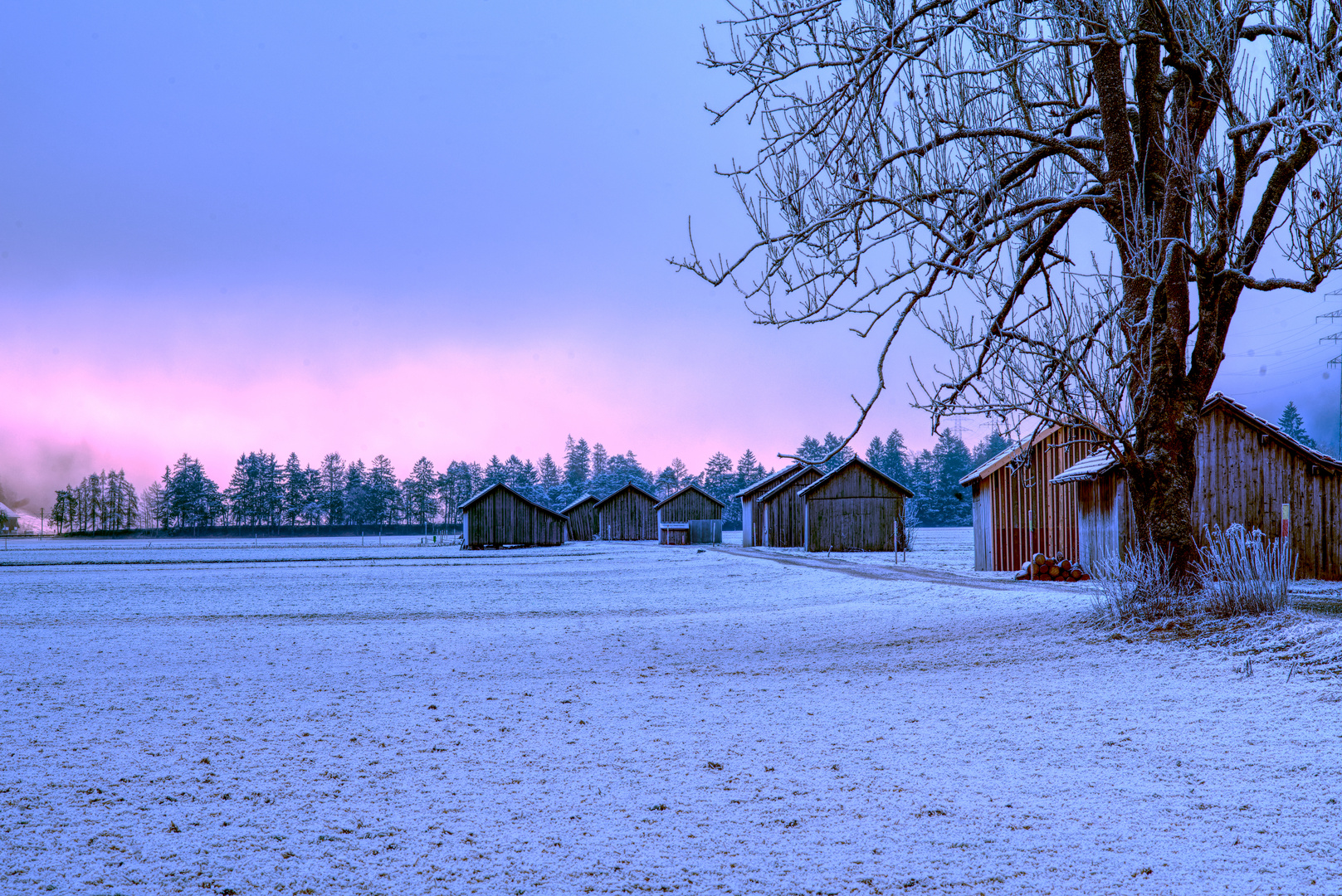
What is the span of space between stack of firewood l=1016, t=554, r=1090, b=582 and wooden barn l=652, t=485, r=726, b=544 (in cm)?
4362

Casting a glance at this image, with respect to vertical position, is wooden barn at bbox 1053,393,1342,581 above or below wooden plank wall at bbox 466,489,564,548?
above

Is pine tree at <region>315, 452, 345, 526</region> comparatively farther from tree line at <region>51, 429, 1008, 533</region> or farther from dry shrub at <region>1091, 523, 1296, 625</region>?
dry shrub at <region>1091, 523, 1296, 625</region>

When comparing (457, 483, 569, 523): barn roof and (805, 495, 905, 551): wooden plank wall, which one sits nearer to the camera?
(805, 495, 905, 551): wooden plank wall

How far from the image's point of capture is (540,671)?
9.16m

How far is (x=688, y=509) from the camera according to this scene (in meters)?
67.5

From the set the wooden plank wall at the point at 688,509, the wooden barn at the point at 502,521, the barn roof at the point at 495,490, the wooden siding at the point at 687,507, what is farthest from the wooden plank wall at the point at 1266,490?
the wooden plank wall at the point at 688,509

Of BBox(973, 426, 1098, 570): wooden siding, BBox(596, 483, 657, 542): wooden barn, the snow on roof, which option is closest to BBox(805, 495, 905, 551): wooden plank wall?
BBox(973, 426, 1098, 570): wooden siding

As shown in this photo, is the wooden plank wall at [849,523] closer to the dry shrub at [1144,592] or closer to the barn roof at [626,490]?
the barn roof at [626,490]

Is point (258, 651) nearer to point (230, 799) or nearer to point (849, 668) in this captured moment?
point (230, 799)

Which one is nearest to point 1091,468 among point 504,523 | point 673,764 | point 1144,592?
point 1144,592

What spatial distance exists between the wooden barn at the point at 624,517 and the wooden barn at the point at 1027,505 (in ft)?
163

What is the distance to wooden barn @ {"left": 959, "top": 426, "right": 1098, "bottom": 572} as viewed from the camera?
73.2 feet

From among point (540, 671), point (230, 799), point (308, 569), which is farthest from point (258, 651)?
point (308, 569)

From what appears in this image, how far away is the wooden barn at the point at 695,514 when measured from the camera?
6450 cm
